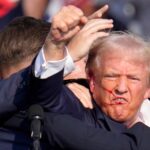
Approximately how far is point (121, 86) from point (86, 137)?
0.17 m

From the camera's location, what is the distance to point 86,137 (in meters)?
1.69

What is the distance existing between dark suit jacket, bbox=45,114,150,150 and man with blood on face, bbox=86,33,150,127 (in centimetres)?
9

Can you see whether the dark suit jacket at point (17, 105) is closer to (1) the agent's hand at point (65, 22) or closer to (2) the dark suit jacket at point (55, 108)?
(2) the dark suit jacket at point (55, 108)

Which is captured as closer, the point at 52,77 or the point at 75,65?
the point at 52,77

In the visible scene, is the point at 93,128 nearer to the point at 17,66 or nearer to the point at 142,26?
the point at 17,66

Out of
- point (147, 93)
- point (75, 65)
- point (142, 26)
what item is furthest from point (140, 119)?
point (142, 26)

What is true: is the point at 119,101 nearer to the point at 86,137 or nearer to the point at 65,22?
the point at 86,137

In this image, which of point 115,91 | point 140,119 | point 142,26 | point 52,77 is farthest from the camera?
point 142,26

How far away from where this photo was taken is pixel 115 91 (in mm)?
1775

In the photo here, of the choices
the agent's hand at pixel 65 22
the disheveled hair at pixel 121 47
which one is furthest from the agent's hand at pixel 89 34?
the agent's hand at pixel 65 22

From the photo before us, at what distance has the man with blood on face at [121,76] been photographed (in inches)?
70.1

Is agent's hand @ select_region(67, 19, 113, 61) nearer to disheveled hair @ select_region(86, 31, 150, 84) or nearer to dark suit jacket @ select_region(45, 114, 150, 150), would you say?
disheveled hair @ select_region(86, 31, 150, 84)

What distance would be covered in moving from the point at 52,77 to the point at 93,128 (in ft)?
0.56

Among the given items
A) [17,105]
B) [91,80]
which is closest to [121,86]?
[91,80]
